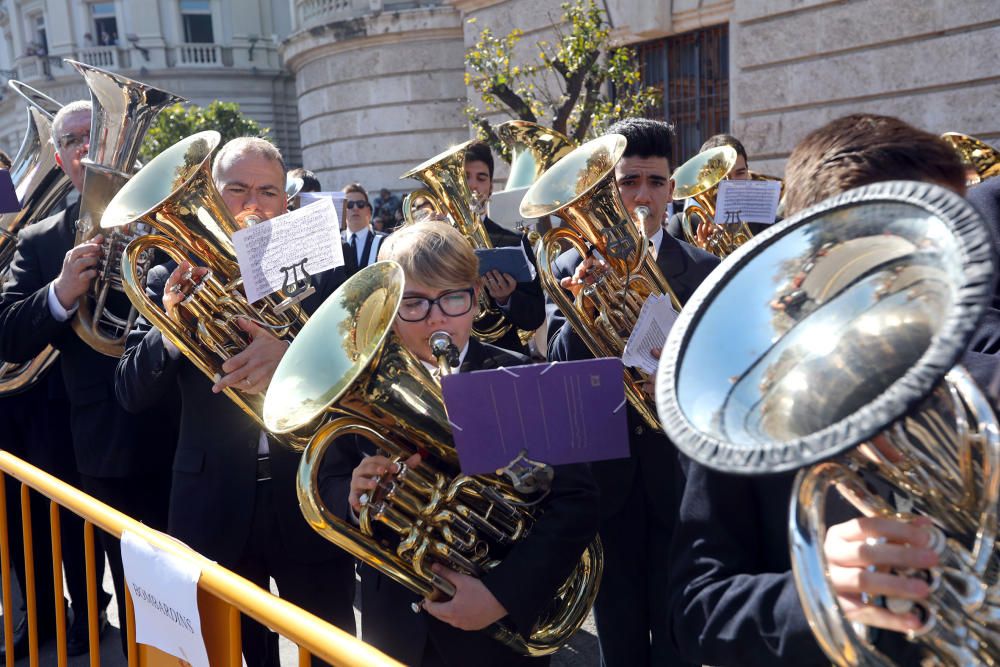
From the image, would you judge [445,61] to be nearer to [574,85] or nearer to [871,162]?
[574,85]

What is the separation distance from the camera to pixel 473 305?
6.97ft

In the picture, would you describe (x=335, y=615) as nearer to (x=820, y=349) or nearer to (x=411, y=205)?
(x=820, y=349)

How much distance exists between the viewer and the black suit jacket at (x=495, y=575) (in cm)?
185

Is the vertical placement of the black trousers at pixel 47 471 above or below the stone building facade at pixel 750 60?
below

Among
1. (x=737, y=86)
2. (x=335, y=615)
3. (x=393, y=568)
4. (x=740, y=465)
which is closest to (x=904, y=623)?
(x=740, y=465)

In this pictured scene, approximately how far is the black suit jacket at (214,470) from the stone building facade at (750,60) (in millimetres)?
8284

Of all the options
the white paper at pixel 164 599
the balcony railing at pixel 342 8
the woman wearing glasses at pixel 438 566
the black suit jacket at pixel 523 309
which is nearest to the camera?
the white paper at pixel 164 599

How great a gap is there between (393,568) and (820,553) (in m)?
1.07

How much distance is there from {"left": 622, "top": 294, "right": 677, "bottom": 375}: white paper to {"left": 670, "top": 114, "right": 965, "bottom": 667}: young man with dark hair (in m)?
0.93

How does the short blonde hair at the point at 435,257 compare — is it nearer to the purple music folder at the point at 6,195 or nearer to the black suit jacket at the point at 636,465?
the black suit jacket at the point at 636,465

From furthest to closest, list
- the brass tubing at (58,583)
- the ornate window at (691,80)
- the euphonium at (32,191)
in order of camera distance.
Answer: the ornate window at (691,80) → the euphonium at (32,191) → the brass tubing at (58,583)

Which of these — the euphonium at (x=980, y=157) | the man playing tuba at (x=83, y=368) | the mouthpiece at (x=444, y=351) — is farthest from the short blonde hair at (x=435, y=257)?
the euphonium at (x=980, y=157)

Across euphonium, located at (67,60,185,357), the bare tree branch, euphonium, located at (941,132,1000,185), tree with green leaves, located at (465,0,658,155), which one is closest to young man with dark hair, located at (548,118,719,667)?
euphonium, located at (67,60,185,357)

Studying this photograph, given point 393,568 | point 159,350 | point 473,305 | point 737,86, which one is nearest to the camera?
point 393,568
